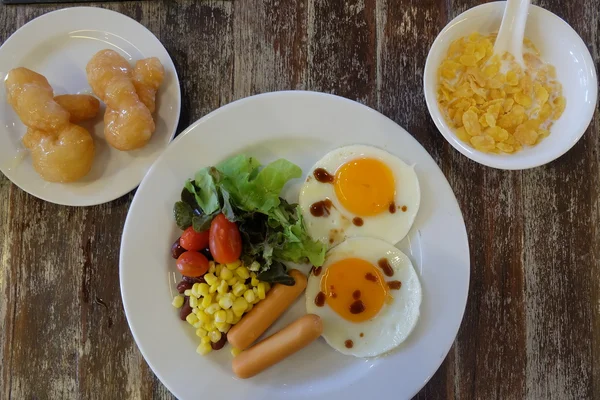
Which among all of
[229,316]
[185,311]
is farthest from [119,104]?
[229,316]

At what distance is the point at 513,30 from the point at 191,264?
2007 millimetres

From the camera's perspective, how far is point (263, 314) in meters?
2.19

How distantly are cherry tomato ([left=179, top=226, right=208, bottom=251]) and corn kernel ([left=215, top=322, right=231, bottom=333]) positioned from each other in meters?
0.40

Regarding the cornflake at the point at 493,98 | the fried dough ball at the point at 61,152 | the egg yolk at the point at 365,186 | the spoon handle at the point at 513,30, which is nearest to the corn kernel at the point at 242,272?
the egg yolk at the point at 365,186

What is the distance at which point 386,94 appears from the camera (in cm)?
246

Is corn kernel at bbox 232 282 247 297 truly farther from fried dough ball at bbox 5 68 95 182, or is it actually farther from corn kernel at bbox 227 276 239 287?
fried dough ball at bbox 5 68 95 182

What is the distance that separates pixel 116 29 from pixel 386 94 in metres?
1.55

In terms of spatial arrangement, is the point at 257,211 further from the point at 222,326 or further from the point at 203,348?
the point at 203,348

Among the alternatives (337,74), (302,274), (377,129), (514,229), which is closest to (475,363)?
(514,229)

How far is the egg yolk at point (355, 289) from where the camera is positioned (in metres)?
2.24

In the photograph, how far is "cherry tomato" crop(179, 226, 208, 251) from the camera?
218 cm

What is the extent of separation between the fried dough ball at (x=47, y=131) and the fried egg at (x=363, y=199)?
1.17 meters

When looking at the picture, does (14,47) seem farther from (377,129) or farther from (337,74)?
(377,129)

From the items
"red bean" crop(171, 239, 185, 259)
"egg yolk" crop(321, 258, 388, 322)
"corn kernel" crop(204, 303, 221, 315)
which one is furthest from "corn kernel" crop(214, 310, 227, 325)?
"egg yolk" crop(321, 258, 388, 322)
